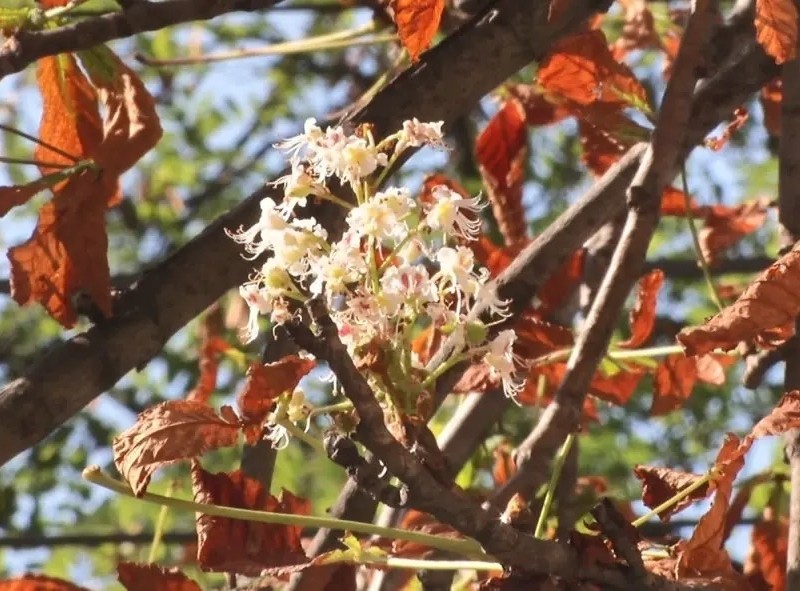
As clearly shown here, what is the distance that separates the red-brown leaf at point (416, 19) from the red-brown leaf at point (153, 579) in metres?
0.35

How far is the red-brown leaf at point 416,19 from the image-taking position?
2.48 ft

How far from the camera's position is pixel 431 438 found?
1.92 feet

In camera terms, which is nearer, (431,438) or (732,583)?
(431,438)

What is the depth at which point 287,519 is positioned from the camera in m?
0.62

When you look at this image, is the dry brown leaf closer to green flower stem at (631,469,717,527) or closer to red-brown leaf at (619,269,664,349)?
green flower stem at (631,469,717,527)

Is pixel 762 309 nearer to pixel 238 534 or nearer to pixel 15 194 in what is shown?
pixel 238 534

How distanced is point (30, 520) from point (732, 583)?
4.82 feet

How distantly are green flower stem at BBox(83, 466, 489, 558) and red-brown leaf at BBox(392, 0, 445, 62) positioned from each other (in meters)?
0.30

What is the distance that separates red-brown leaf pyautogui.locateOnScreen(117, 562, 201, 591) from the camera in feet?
2.49

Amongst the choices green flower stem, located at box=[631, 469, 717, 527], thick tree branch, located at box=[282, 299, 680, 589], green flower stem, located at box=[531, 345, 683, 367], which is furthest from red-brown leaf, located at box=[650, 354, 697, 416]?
thick tree branch, located at box=[282, 299, 680, 589]

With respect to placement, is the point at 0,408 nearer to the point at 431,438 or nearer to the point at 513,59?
the point at 431,438

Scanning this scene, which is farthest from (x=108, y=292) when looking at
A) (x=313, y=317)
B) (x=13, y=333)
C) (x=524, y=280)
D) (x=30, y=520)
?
(x=13, y=333)

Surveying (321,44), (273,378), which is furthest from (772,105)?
(273,378)

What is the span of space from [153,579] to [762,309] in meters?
0.39
